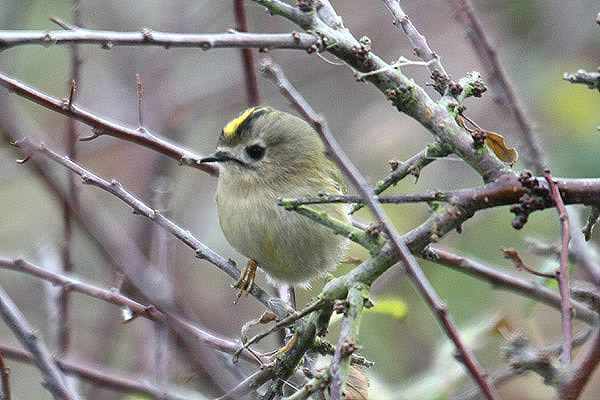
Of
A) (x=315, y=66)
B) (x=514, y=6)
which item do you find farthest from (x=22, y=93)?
(x=514, y=6)

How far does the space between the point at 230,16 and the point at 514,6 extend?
2.06 metres

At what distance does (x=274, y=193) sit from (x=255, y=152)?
0.23 meters

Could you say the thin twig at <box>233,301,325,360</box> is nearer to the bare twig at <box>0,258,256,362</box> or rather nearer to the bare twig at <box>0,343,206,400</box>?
the bare twig at <box>0,258,256,362</box>

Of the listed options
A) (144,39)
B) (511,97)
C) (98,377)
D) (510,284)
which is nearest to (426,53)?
(511,97)

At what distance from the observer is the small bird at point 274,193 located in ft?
7.41

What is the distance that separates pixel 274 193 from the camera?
2.43 metres

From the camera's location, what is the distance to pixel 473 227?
3336mm

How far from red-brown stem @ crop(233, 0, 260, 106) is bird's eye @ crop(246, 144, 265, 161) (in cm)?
17

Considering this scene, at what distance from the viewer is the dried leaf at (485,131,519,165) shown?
5.21ft

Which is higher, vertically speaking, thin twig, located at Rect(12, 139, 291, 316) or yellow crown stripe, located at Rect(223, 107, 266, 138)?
yellow crown stripe, located at Rect(223, 107, 266, 138)

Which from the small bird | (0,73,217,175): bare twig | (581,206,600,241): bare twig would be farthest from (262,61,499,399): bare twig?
the small bird

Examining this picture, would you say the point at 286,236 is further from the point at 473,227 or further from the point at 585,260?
the point at 473,227

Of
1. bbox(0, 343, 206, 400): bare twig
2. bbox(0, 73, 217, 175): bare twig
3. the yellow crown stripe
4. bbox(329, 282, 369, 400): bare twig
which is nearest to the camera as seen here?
bbox(329, 282, 369, 400): bare twig

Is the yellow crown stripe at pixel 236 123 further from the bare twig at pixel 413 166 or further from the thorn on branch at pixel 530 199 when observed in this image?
the thorn on branch at pixel 530 199
